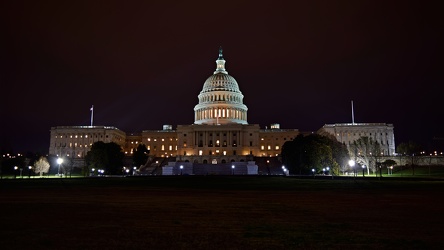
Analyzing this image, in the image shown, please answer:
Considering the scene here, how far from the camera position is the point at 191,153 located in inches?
5349

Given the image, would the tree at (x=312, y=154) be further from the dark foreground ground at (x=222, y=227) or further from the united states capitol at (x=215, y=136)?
the dark foreground ground at (x=222, y=227)

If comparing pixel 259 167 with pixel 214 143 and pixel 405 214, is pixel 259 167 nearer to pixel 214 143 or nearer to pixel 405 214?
pixel 214 143

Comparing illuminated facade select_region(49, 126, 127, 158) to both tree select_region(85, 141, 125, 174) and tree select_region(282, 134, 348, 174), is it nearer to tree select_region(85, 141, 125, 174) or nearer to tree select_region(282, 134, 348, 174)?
tree select_region(85, 141, 125, 174)

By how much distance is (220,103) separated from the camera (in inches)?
5930

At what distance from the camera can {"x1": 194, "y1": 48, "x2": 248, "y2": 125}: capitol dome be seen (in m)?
150

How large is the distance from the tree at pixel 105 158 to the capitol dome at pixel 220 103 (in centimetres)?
5699

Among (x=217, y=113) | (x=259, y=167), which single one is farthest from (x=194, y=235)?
(x=217, y=113)

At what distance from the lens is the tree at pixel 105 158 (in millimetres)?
85750

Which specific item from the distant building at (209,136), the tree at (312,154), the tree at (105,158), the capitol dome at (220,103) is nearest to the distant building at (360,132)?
the distant building at (209,136)

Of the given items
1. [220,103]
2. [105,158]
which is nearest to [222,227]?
[105,158]

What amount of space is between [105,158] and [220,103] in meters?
70.6

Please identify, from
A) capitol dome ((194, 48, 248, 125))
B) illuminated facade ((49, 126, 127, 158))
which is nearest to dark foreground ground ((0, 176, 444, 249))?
illuminated facade ((49, 126, 127, 158))

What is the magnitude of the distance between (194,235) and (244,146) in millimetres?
125840

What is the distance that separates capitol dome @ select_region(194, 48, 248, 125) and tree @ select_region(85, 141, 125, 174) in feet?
187
